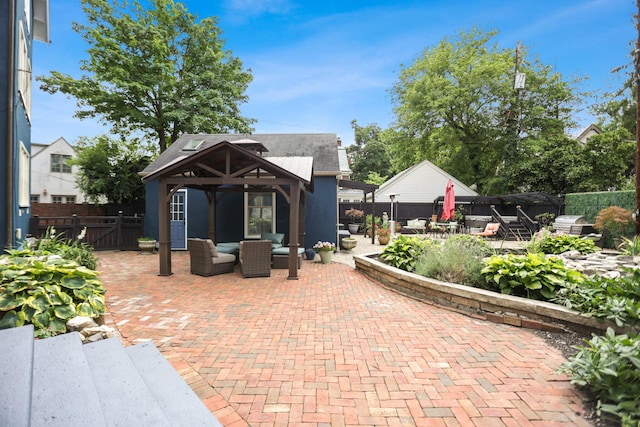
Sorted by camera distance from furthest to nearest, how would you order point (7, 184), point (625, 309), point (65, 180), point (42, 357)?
point (65, 180) → point (7, 184) → point (625, 309) → point (42, 357)

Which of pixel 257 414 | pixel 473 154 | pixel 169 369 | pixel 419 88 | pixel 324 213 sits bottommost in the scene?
pixel 257 414

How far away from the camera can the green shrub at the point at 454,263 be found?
5090mm

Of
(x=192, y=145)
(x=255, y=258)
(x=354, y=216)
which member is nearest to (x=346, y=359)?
(x=255, y=258)

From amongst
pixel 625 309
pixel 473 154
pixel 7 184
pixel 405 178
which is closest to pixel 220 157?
pixel 7 184

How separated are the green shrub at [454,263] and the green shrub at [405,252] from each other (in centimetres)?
51

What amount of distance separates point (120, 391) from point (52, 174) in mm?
28897

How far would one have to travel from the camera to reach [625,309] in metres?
3.09

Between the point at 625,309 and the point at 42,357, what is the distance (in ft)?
16.8

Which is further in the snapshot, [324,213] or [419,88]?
[419,88]

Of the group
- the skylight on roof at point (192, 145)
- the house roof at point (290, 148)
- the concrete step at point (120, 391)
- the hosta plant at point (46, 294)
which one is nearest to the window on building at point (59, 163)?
the house roof at point (290, 148)

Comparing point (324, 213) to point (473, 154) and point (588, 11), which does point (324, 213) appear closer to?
point (588, 11)

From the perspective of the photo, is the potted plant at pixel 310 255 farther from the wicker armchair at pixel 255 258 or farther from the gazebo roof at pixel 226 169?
the gazebo roof at pixel 226 169

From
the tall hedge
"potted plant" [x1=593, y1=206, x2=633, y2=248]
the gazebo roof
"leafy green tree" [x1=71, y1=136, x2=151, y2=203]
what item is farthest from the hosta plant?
the tall hedge

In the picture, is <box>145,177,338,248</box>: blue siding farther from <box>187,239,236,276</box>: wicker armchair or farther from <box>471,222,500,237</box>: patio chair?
<box>471,222,500,237</box>: patio chair
